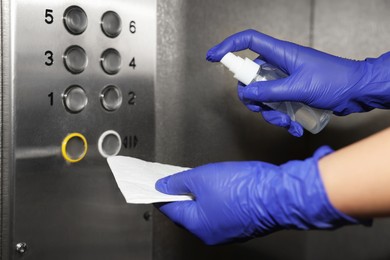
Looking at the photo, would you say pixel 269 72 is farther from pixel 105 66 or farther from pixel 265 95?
pixel 105 66

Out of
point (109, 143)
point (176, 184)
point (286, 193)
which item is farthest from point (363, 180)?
point (109, 143)

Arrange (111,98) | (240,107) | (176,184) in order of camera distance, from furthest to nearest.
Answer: (240,107)
(111,98)
(176,184)

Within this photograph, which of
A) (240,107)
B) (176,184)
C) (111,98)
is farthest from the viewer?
(240,107)

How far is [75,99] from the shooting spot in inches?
25.7

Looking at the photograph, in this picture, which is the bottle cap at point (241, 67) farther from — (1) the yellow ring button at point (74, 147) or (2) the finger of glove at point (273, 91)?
(1) the yellow ring button at point (74, 147)

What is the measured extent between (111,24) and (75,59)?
8 centimetres

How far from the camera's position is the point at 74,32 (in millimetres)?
638

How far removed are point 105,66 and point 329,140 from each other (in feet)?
2.13

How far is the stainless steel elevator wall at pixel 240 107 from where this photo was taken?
0.79 metres

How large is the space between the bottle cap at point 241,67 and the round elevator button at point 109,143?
0.21 m

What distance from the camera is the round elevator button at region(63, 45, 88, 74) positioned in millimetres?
636

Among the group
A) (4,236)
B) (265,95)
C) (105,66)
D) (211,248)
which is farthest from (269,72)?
(4,236)

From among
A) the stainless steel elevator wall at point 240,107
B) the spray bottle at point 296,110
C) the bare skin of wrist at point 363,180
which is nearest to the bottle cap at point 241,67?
the spray bottle at point 296,110

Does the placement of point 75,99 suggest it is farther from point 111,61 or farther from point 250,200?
point 250,200
